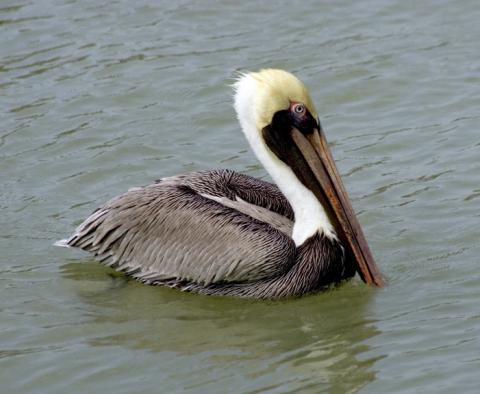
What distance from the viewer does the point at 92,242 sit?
25.8ft

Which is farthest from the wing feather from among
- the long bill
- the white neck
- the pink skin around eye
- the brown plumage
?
the pink skin around eye

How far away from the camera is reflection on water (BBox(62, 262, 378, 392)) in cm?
652

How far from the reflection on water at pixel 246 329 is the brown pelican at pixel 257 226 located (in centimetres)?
12

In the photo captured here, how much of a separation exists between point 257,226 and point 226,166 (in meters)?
1.81

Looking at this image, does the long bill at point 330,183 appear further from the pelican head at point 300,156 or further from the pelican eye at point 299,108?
the pelican eye at point 299,108

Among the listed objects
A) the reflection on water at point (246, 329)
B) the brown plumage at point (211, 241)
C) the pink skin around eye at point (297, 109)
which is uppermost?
the pink skin around eye at point (297, 109)

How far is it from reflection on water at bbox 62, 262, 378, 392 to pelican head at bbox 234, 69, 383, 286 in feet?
1.20

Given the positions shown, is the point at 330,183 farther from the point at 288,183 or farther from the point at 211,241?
the point at 211,241

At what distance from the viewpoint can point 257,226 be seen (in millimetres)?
7516

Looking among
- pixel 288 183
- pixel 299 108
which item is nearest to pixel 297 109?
pixel 299 108

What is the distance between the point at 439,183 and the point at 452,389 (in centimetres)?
283

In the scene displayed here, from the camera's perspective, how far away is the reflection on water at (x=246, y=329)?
21.4 feet

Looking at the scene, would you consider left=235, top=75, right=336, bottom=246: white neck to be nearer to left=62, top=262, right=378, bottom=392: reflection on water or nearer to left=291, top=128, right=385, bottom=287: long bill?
left=291, top=128, right=385, bottom=287: long bill

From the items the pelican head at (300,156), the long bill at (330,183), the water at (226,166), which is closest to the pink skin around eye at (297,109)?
the pelican head at (300,156)
